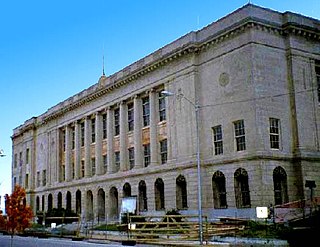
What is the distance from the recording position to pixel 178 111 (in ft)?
156

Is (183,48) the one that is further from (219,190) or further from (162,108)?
(219,190)

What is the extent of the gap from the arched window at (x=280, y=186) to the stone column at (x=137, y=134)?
18.0m

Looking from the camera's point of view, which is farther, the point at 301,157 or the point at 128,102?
the point at 128,102

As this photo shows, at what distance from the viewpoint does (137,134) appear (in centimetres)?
5425

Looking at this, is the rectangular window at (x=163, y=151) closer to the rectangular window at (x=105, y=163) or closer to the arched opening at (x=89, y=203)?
the rectangular window at (x=105, y=163)

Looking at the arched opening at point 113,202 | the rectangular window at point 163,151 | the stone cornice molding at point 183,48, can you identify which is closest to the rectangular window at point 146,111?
the stone cornice molding at point 183,48

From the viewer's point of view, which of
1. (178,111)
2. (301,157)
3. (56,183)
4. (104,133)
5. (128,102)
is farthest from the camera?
(56,183)

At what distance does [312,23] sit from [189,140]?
15463 mm

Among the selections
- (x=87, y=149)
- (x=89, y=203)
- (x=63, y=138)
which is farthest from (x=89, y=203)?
(x=63, y=138)

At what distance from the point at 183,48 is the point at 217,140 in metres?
9.76

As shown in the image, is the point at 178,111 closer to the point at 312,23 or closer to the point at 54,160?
the point at 312,23

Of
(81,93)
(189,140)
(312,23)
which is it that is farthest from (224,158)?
(81,93)

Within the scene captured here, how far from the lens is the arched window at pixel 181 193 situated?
4597 cm

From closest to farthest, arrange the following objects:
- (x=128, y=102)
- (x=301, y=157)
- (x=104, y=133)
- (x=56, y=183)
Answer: (x=301, y=157) → (x=128, y=102) → (x=104, y=133) → (x=56, y=183)
